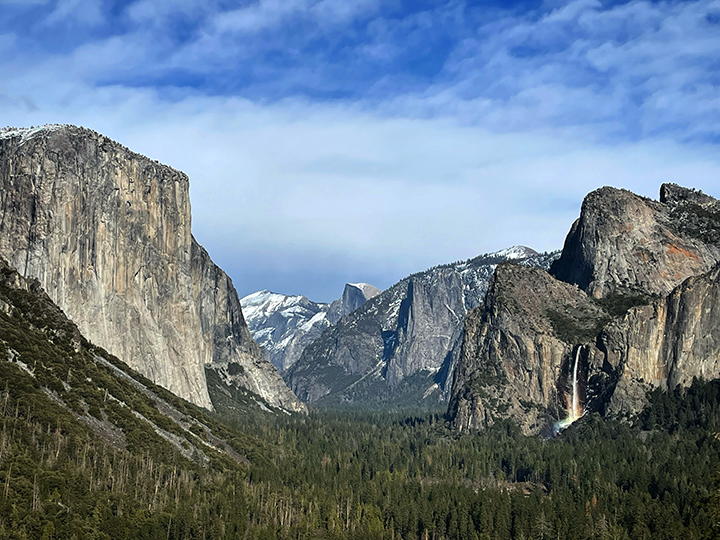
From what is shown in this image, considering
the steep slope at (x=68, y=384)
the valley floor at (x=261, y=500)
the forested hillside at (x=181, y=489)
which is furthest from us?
the steep slope at (x=68, y=384)

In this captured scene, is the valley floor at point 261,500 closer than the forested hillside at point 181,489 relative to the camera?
Yes

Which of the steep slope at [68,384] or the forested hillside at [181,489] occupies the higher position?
the steep slope at [68,384]

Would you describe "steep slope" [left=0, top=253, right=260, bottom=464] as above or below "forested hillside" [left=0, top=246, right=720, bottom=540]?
above

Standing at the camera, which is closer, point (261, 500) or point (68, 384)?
point (261, 500)

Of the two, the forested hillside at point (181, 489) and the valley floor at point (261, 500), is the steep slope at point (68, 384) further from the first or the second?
the valley floor at point (261, 500)

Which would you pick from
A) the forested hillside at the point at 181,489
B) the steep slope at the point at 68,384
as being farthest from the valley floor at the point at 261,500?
the steep slope at the point at 68,384

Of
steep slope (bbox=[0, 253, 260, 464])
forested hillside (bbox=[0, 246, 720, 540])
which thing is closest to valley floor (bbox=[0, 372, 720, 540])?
forested hillside (bbox=[0, 246, 720, 540])

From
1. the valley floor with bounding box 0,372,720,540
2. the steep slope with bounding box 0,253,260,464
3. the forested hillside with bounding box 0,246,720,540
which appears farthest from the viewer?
the steep slope with bounding box 0,253,260,464

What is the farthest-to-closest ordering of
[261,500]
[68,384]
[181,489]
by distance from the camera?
[68,384], [261,500], [181,489]

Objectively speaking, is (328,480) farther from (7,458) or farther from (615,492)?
(7,458)

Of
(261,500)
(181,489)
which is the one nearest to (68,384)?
(181,489)

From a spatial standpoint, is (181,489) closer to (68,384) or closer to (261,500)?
(261,500)

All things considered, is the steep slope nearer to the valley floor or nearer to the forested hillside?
A: the forested hillside

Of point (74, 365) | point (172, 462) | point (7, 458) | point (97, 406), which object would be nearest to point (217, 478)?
point (172, 462)
